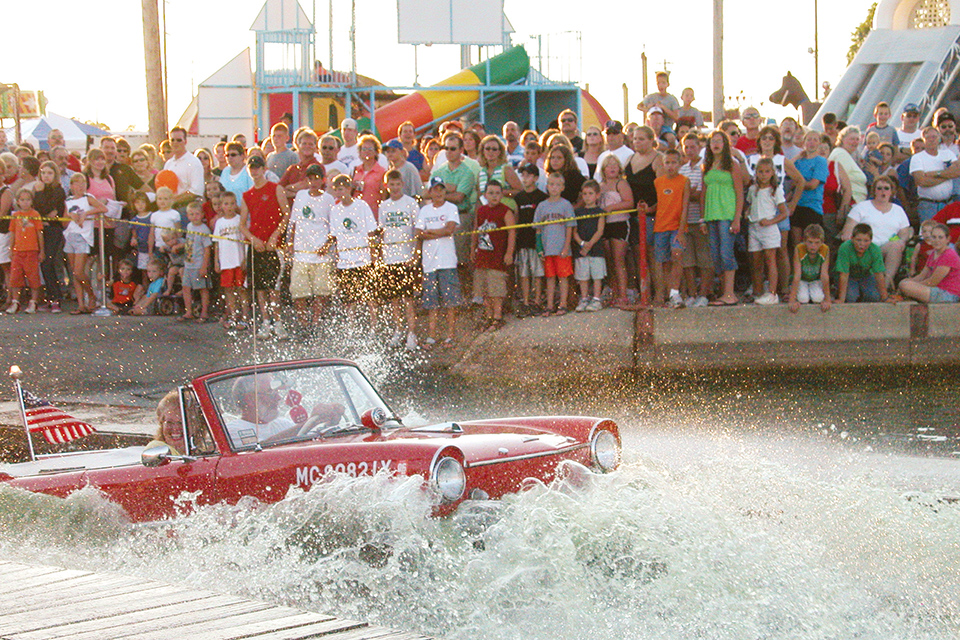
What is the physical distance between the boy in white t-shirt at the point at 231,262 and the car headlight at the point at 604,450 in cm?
670

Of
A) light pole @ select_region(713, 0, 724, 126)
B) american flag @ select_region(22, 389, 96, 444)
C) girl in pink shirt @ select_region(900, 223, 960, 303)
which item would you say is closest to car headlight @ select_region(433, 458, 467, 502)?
american flag @ select_region(22, 389, 96, 444)

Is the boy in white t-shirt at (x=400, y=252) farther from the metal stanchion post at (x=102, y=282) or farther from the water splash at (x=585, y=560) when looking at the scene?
the water splash at (x=585, y=560)

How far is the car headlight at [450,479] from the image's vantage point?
5125mm

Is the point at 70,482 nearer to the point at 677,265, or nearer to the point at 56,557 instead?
the point at 56,557

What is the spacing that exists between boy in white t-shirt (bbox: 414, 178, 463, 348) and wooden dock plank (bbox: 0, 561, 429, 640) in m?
7.47

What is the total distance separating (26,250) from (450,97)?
1299cm

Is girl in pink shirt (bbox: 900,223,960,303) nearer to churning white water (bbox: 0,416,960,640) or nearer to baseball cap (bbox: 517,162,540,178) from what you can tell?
baseball cap (bbox: 517,162,540,178)

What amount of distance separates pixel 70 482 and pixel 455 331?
6.03m

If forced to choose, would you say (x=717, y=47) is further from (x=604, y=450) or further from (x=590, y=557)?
(x=590, y=557)

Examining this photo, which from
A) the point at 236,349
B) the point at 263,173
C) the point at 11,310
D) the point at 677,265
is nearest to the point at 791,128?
the point at 677,265

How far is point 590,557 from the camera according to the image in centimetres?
504

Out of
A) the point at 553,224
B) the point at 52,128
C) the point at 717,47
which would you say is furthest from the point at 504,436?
the point at 52,128

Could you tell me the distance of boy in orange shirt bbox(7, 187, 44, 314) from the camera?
42.9 ft

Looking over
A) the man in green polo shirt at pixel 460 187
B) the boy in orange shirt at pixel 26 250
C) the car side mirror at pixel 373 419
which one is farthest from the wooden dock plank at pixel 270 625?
A: the boy in orange shirt at pixel 26 250
